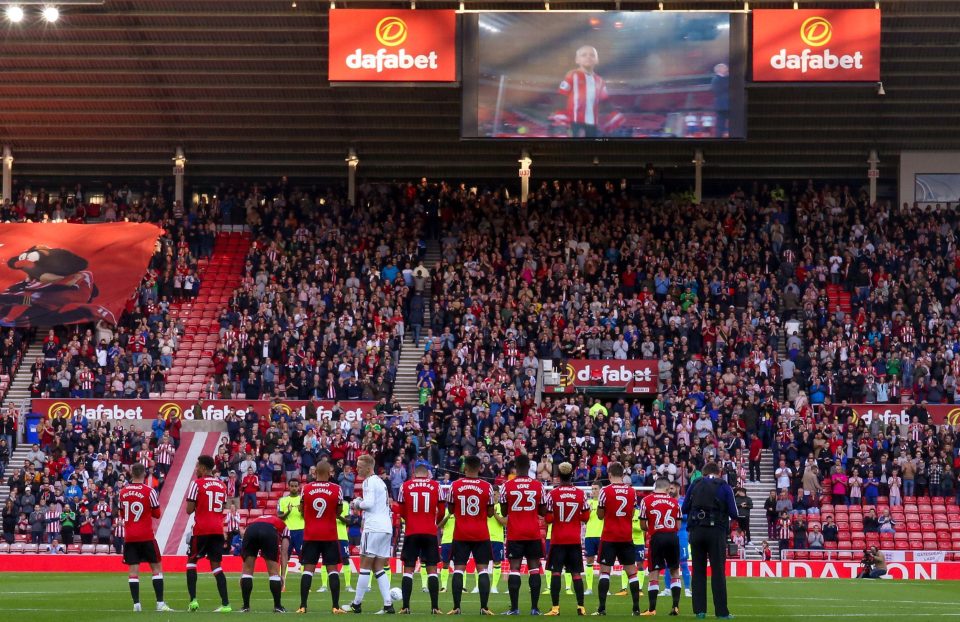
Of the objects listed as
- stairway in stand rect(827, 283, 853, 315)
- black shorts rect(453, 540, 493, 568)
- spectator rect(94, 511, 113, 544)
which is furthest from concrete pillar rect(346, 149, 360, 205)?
black shorts rect(453, 540, 493, 568)

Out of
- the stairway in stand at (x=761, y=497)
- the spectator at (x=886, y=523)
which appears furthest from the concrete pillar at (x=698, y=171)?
A: the spectator at (x=886, y=523)

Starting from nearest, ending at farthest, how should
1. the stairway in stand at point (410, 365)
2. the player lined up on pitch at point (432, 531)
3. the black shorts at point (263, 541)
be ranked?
the player lined up on pitch at point (432, 531) < the black shorts at point (263, 541) < the stairway in stand at point (410, 365)

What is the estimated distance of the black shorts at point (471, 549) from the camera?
64.3 feet

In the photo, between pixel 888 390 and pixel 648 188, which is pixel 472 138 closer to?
pixel 648 188

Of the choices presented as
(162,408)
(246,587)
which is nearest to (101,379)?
(162,408)

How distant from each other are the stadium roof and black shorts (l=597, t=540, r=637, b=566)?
25.5 meters

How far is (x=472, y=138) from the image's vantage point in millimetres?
42188

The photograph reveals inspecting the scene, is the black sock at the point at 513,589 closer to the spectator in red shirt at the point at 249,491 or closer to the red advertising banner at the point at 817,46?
the spectator in red shirt at the point at 249,491

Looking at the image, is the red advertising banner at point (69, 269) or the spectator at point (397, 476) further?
the red advertising banner at point (69, 269)

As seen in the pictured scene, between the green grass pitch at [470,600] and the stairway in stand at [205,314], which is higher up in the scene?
A: the stairway in stand at [205,314]

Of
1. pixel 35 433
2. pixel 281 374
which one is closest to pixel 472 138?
pixel 281 374

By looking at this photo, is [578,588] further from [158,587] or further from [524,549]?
[158,587]

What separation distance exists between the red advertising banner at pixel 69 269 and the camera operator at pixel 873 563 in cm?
2348

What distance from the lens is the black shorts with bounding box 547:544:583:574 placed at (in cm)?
2008
